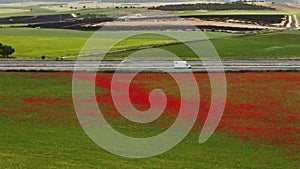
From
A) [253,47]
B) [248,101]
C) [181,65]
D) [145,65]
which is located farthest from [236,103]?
[253,47]

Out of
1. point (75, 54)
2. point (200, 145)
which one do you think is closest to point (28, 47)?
point (75, 54)

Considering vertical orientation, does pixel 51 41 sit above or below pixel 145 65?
below

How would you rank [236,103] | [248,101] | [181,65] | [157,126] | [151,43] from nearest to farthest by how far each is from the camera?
1. [157,126]
2. [236,103]
3. [248,101]
4. [181,65]
5. [151,43]

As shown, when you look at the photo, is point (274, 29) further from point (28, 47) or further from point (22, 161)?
point (22, 161)

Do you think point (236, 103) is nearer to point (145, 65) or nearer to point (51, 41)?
point (145, 65)

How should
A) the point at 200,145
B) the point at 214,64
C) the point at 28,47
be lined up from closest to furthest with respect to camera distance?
the point at 200,145, the point at 214,64, the point at 28,47

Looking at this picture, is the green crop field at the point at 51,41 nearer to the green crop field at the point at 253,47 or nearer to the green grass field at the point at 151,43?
the green grass field at the point at 151,43
